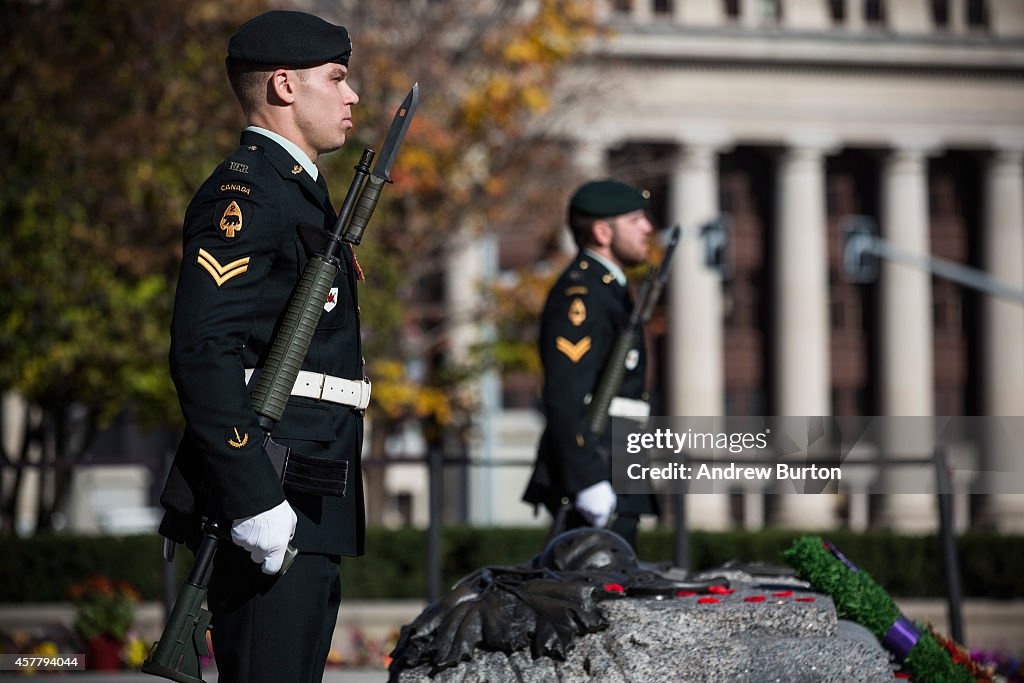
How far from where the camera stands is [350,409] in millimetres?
4484

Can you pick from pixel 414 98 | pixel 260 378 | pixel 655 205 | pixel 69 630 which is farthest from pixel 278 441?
pixel 655 205

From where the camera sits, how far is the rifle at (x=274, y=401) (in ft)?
13.5

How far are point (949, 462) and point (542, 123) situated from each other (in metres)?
15.2

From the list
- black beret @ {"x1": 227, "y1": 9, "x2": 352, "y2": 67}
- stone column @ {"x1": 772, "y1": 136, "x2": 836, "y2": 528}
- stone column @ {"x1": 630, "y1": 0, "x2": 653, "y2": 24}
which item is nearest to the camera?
black beret @ {"x1": 227, "y1": 9, "x2": 352, "y2": 67}

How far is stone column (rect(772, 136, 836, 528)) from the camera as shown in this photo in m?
53.2

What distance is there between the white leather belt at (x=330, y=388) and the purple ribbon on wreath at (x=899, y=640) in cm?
214

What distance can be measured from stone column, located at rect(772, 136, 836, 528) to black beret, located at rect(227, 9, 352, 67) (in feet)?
162

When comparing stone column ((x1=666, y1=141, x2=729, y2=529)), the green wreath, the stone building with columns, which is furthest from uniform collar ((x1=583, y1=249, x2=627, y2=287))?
stone column ((x1=666, y1=141, x2=729, y2=529))

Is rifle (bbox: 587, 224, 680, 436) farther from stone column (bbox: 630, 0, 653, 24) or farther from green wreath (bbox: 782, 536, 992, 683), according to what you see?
stone column (bbox: 630, 0, 653, 24)

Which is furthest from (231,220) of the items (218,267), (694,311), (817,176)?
(817,176)

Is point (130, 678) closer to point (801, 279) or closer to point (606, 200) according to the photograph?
point (606, 200)

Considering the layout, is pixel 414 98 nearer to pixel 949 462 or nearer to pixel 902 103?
pixel 949 462

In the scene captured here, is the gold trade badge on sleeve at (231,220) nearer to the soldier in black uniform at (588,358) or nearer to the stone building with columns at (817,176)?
the soldier in black uniform at (588,358)

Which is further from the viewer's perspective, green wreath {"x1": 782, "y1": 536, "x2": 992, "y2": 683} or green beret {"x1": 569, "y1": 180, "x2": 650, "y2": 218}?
green beret {"x1": 569, "y1": 180, "x2": 650, "y2": 218}
